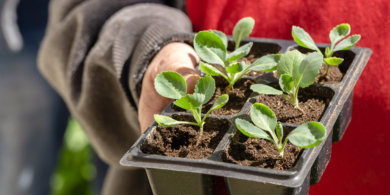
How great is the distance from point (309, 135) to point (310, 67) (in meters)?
0.11

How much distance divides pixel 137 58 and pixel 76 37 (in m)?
0.25

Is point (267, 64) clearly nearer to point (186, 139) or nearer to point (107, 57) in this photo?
point (186, 139)

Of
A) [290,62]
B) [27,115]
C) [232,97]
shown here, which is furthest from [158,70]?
[27,115]

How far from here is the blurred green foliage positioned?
1780 mm

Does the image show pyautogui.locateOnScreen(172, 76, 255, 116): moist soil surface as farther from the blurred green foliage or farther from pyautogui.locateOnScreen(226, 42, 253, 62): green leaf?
the blurred green foliage

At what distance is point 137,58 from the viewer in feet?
2.47

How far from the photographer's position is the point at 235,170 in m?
0.37

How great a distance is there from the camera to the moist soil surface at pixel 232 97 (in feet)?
1.65

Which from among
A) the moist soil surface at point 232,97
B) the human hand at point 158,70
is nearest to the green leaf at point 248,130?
the moist soil surface at point 232,97

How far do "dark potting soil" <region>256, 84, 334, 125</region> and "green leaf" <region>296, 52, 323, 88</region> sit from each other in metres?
0.05

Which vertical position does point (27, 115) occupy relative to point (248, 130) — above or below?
below

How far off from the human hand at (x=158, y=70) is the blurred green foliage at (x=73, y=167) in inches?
48.2

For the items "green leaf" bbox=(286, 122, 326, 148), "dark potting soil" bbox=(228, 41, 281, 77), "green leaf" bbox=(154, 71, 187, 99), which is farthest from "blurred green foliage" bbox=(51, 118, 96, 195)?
"green leaf" bbox=(286, 122, 326, 148)

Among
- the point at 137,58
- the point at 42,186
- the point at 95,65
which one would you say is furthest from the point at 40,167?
the point at 137,58
